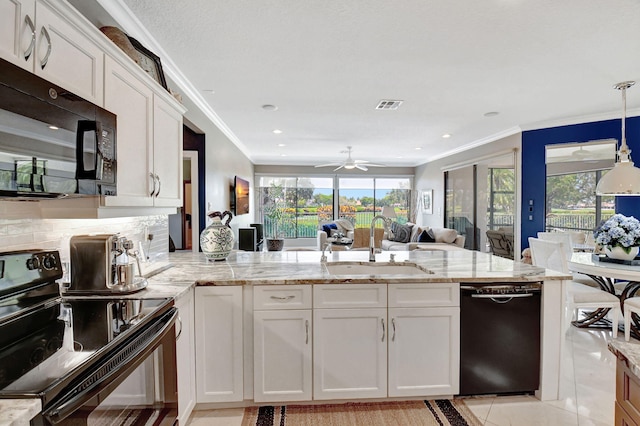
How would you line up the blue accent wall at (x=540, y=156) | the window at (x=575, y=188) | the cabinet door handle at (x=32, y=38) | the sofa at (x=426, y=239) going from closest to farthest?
the cabinet door handle at (x=32, y=38) < the blue accent wall at (x=540, y=156) < the window at (x=575, y=188) < the sofa at (x=426, y=239)

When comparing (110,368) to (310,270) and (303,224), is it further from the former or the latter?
(303,224)

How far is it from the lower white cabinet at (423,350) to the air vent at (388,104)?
264 cm

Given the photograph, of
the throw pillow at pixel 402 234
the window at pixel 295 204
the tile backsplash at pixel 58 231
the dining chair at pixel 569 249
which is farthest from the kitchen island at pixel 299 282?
the window at pixel 295 204

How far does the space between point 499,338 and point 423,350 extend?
0.52 meters

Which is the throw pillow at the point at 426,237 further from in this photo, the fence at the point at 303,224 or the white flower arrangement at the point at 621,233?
the white flower arrangement at the point at 621,233

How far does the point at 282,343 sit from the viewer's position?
6.75 feet

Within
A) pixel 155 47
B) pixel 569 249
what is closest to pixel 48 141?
pixel 155 47

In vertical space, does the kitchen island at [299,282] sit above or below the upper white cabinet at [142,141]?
below

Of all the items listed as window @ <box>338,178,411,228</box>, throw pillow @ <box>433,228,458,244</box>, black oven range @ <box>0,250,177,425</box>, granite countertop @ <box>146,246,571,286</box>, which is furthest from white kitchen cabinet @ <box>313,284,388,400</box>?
window @ <box>338,178,411,228</box>

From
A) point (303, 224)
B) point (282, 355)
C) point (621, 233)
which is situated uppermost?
point (621, 233)

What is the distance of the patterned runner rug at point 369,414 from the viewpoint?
1984 millimetres

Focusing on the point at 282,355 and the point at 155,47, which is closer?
the point at 282,355

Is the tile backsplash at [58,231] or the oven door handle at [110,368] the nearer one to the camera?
the oven door handle at [110,368]

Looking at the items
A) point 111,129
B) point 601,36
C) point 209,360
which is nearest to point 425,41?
point 601,36
